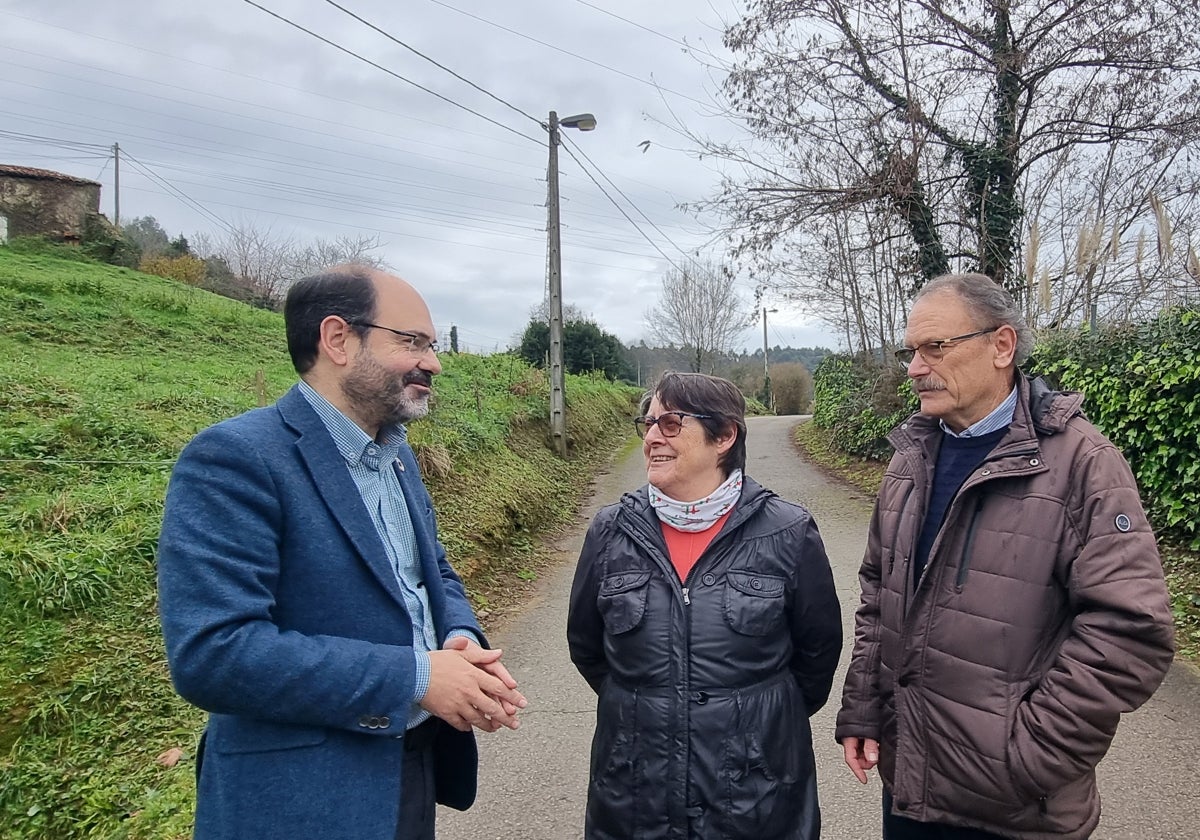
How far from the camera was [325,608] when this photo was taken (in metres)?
1.54

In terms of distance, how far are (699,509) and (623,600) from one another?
0.34 metres

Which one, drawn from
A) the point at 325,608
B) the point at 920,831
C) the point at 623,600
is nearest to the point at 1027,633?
the point at 920,831

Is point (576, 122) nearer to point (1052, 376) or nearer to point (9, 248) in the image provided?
point (1052, 376)

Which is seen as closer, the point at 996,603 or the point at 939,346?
the point at 996,603

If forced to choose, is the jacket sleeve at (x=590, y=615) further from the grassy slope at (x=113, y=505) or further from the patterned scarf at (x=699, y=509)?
the grassy slope at (x=113, y=505)

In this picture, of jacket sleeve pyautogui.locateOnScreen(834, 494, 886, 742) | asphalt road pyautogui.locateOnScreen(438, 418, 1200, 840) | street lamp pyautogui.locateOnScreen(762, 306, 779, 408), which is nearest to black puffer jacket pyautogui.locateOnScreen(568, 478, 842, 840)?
jacket sleeve pyautogui.locateOnScreen(834, 494, 886, 742)

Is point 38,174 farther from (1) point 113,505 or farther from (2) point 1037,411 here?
(2) point 1037,411

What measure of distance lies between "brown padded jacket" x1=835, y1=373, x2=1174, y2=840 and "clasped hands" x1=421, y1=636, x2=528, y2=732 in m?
1.09

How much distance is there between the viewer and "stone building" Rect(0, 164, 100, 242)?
1805 cm

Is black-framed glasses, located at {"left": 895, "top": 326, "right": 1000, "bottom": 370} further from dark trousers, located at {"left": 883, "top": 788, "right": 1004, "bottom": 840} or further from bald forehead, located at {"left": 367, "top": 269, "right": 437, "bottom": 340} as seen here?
bald forehead, located at {"left": 367, "top": 269, "right": 437, "bottom": 340}

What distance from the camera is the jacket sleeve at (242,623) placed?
4.39 feet

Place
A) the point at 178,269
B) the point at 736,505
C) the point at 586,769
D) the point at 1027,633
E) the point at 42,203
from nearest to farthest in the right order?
1. the point at 1027,633
2. the point at 736,505
3. the point at 586,769
4. the point at 42,203
5. the point at 178,269

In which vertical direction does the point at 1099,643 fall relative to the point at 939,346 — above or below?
below

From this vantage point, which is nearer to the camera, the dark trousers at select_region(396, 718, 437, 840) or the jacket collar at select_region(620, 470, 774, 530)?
the dark trousers at select_region(396, 718, 437, 840)
